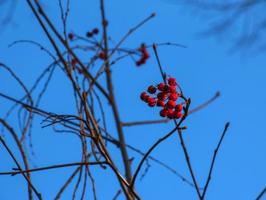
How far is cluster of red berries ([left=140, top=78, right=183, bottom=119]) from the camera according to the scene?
103 cm

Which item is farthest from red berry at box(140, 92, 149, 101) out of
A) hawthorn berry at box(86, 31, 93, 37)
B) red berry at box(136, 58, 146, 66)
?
hawthorn berry at box(86, 31, 93, 37)

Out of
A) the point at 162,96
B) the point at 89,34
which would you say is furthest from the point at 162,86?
the point at 89,34

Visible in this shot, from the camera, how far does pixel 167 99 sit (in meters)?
1.07

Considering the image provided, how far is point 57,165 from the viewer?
858 mm

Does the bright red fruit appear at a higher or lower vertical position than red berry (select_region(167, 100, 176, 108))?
higher

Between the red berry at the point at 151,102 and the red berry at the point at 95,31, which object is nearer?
the red berry at the point at 151,102

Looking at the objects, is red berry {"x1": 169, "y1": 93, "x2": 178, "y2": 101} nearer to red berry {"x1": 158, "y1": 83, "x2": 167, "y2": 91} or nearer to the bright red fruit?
red berry {"x1": 158, "y1": 83, "x2": 167, "y2": 91}

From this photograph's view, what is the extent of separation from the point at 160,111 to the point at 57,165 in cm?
30

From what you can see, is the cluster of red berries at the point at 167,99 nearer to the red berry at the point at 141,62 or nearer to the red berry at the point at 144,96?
the red berry at the point at 144,96

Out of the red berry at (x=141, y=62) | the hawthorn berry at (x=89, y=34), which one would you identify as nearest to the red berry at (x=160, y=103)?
the red berry at (x=141, y=62)

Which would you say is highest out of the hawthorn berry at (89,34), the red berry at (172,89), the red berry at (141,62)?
the hawthorn berry at (89,34)

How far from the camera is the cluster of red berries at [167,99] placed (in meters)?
1.03

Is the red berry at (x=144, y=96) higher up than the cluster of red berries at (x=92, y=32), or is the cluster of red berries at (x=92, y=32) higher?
the cluster of red berries at (x=92, y=32)

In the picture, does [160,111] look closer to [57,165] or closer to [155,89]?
[155,89]
